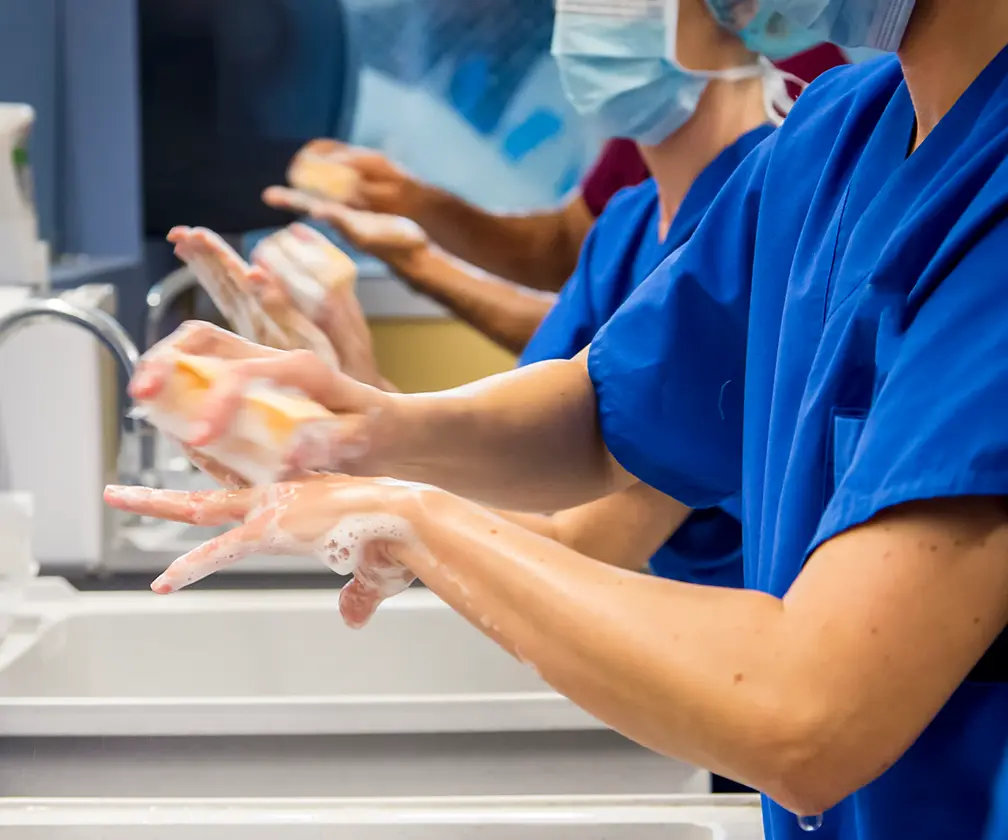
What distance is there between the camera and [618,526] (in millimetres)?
1001

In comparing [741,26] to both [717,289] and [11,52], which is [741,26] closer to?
[717,289]

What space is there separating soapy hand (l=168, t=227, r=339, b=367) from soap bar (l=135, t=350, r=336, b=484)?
1.71 ft

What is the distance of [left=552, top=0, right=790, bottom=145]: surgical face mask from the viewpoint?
1.10m

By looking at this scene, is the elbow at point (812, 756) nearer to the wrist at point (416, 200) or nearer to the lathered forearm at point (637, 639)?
the lathered forearm at point (637, 639)

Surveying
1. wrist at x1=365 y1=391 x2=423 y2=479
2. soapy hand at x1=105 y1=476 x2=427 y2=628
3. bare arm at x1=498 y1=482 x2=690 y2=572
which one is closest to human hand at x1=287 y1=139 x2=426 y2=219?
bare arm at x1=498 y1=482 x2=690 y2=572

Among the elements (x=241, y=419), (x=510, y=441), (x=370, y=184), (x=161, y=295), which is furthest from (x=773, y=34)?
(x=161, y=295)

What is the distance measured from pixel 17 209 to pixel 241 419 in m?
1.14

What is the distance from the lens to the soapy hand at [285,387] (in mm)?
565

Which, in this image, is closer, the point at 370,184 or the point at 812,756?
the point at 812,756

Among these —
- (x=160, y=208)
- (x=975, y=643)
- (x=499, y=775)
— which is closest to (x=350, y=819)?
(x=499, y=775)

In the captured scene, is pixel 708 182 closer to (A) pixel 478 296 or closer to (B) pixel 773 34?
(B) pixel 773 34

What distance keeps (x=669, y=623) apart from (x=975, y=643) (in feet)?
0.36

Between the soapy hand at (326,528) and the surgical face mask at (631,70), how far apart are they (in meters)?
0.70

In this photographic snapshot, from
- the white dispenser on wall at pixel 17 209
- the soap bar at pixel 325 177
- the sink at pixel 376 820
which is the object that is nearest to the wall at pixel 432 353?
the soap bar at pixel 325 177
